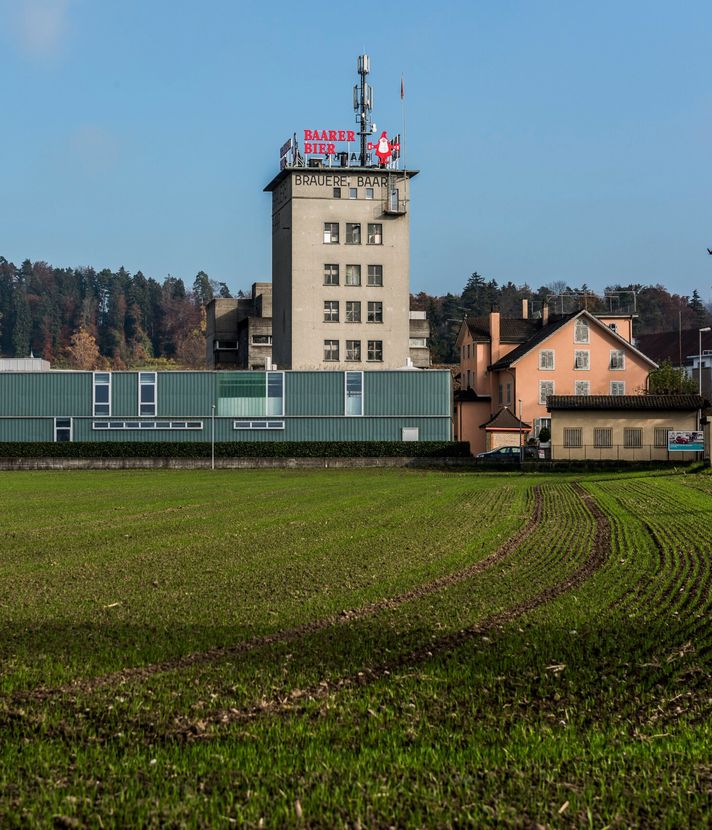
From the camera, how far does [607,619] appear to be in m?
13.8

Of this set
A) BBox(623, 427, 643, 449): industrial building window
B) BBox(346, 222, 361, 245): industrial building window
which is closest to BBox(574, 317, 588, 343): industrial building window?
BBox(346, 222, 361, 245): industrial building window

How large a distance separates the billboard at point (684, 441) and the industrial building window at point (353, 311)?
1457 inches

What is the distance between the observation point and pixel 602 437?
2803 inches

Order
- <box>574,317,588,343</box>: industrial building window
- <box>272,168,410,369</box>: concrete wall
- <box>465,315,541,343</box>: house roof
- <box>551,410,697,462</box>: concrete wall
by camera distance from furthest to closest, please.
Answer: <box>465,315,541,343</box>: house roof
<box>574,317,588,343</box>: industrial building window
<box>272,168,410,369</box>: concrete wall
<box>551,410,697,462</box>: concrete wall

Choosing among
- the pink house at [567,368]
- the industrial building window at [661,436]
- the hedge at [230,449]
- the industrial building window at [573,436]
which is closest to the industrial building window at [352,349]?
the pink house at [567,368]

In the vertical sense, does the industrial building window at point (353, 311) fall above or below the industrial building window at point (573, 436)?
above

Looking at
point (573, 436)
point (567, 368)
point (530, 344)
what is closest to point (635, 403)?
point (573, 436)

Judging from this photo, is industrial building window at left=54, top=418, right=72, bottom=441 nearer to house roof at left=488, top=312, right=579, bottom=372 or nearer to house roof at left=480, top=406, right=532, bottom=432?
house roof at left=480, top=406, right=532, bottom=432

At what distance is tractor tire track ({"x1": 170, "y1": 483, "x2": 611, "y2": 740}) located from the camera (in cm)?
888

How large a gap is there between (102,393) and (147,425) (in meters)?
4.09

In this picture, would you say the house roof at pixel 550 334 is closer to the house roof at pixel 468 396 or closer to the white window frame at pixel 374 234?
the house roof at pixel 468 396

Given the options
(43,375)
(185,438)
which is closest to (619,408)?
(185,438)

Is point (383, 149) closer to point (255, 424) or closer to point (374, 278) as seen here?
point (374, 278)

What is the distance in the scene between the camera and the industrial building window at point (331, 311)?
321ft
